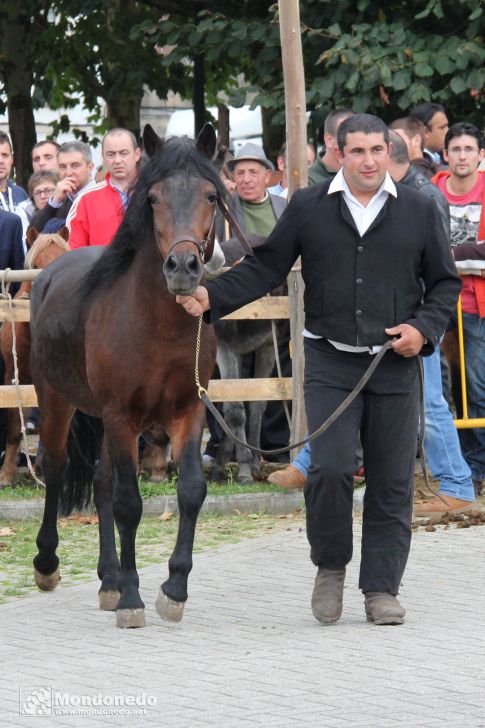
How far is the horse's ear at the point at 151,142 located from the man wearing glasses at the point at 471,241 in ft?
12.4

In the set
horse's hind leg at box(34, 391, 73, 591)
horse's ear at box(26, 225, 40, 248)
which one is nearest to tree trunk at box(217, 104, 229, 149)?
horse's ear at box(26, 225, 40, 248)

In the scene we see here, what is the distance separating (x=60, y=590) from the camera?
8.02 m

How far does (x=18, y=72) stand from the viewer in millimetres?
19406

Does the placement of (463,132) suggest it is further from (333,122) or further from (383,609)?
(383,609)

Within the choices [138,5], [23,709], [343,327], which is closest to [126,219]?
[343,327]

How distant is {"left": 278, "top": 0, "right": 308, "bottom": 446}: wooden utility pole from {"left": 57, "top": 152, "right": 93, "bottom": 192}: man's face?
78.3 inches

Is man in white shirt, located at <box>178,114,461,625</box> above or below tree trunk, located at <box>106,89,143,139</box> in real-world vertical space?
below

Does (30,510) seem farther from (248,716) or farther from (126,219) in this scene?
(248,716)

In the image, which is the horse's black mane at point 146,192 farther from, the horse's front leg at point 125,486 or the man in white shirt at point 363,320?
the horse's front leg at point 125,486

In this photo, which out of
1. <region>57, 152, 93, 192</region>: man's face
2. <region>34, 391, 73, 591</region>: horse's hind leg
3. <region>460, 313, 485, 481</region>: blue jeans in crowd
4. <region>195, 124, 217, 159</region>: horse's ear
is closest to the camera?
<region>195, 124, 217, 159</region>: horse's ear

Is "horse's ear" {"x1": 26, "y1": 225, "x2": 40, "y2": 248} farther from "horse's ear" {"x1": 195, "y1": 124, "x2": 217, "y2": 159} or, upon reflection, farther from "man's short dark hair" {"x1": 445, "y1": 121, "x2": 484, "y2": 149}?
"horse's ear" {"x1": 195, "y1": 124, "x2": 217, "y2": 159}

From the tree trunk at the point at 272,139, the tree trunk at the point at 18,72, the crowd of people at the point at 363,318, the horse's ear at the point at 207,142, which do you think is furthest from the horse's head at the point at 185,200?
the tree trunk at the point at 18,72

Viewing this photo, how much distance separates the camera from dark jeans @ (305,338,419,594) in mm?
6891

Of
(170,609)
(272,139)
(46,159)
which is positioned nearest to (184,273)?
(170,609)
